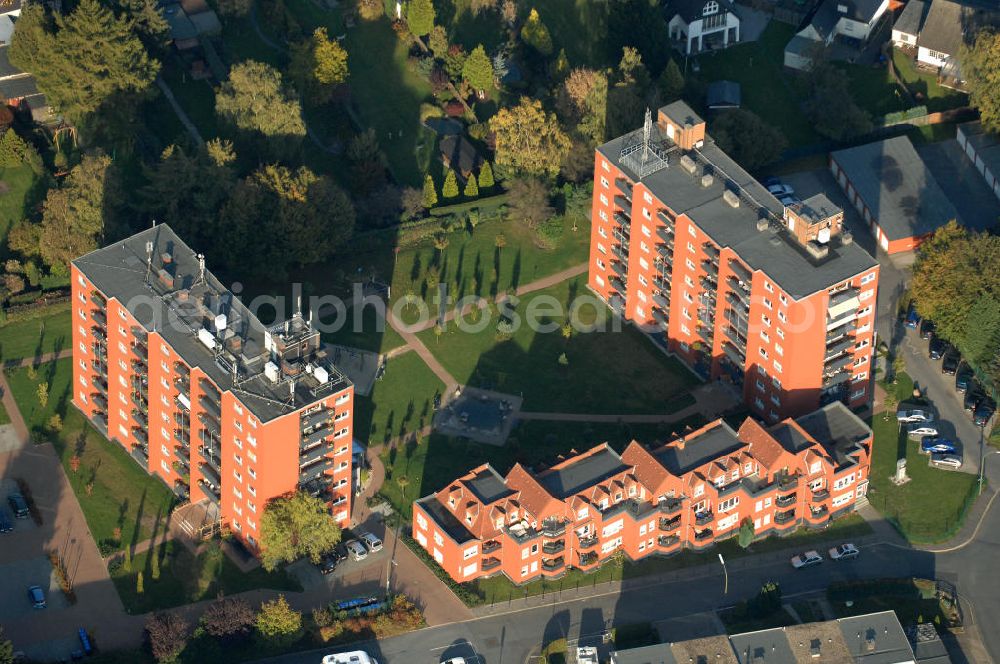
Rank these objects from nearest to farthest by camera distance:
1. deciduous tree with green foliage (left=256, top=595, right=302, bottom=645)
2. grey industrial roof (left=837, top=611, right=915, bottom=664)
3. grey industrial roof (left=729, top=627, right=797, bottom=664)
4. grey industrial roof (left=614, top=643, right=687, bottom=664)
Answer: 1. grey industrial roof (left=614, top=643, right=687, bottom=664)
2. grey industrial roof (left=729, top=627, right=797, bottom=664)
3. grey industrial roof (left=837, top=611, right=915, bottom=664)
4. deciduous tree with green foliage (left=256, top=595, right=302, bottom=645)

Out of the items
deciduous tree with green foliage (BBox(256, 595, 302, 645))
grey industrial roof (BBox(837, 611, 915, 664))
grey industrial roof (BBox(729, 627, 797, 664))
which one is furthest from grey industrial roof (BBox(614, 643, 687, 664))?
deciduous tree with green foliage (BBox(256, 595, 302, 645))

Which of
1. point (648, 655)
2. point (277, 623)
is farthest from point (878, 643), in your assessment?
point (277, 623)

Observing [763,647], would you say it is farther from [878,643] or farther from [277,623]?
[277,623]

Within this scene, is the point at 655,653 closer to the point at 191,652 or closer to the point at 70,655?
the point at 191,652

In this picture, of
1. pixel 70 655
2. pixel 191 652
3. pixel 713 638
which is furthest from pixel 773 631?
pixel 70 655

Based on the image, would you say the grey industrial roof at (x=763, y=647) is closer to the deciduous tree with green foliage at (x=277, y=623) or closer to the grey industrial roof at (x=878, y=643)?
the grey industrial roof at (x=878, y=643)

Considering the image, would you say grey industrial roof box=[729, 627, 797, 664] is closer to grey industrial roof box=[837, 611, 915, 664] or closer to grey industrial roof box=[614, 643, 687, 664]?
grey industrial roof box=[837, 611, 915, 664]

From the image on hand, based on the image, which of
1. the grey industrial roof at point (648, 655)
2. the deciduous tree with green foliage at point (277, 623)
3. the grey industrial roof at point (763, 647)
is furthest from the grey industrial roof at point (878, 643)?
the deciduous tree with green foliage at point (277, 623)

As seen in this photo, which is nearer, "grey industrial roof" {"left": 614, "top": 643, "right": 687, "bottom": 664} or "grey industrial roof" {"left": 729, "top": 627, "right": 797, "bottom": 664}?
"grey industrial roof" {"left": 614, "top": 643, "right": 687, "bottom": 664}
